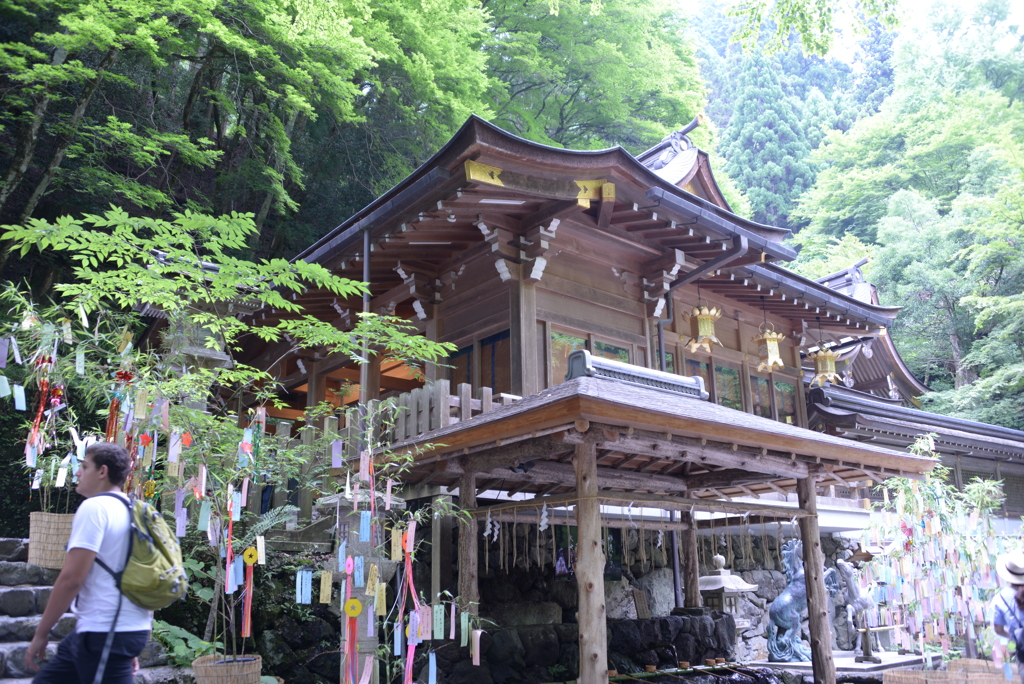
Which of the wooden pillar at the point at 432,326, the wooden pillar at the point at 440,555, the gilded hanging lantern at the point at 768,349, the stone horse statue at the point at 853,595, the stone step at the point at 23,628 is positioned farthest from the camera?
the gilded hanging lantern at the point at 768,349

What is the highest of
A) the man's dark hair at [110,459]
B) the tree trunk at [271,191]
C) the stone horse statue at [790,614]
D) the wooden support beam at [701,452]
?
the tree trunk at [271,191]

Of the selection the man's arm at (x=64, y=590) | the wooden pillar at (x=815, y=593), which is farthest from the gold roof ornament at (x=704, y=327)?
the man's arm at (x=64, y=590)

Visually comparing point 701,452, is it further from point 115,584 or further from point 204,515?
point 115,584

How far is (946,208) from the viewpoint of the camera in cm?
3092

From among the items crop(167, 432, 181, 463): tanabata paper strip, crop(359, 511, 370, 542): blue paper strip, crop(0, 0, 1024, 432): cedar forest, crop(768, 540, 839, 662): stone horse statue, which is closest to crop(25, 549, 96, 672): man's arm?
crop(167, 432, 181, 463): tanabata paper strip

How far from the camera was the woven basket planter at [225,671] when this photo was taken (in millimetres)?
4941

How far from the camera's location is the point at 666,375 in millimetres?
9008

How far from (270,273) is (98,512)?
3396 millimetres

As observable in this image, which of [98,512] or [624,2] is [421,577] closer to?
[98,512]

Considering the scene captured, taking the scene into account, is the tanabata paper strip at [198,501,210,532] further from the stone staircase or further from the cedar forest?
the cedar forest

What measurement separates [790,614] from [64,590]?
429 inches

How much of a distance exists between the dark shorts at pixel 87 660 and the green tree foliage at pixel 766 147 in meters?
37.7

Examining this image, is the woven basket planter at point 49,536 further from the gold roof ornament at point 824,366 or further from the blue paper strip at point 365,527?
the gold roof ornament at point 824,366

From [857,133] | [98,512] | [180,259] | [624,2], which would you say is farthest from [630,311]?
[857,133]
